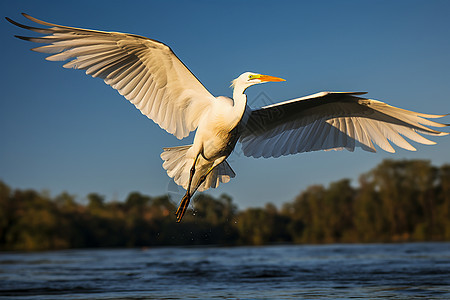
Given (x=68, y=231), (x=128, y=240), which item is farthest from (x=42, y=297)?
(x=128, y=240)

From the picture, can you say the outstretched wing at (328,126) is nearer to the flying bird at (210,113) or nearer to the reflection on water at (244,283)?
the flying bird at (210,113)

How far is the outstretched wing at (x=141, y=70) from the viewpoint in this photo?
8.62 metres

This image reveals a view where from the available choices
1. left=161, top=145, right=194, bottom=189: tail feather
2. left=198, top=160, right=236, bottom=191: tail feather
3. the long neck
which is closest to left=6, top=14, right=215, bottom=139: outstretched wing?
left=161, top=145, right=194, bottom=189: tail feather

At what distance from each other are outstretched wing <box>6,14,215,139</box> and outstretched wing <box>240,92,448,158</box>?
1.15m

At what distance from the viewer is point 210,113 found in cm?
928

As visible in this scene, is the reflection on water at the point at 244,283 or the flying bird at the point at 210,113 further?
the reflection on water at the point at 244,283

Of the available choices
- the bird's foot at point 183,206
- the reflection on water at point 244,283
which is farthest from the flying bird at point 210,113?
the reflection on water at point 244,283

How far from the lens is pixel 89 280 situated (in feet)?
57.0

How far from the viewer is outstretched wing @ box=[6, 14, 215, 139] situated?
8.62 meters

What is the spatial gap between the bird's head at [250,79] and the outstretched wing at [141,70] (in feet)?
2.81

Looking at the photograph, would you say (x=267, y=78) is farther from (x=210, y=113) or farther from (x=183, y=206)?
(x=183, y=206)

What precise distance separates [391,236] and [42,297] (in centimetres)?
5242

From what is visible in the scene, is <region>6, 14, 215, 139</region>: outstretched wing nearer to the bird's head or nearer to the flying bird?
the flying bird

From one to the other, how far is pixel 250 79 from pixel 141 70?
202 centimetres
